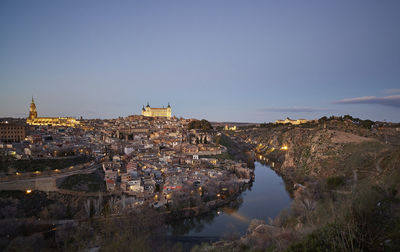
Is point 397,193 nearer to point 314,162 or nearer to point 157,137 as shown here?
point 314,162

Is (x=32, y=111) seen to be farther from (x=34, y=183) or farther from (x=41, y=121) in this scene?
(x=34, y=183)

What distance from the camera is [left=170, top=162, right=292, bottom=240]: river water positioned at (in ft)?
40.8

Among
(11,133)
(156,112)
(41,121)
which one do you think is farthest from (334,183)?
(156,112)

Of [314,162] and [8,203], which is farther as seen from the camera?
[314,162]

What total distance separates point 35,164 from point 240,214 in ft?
49.1

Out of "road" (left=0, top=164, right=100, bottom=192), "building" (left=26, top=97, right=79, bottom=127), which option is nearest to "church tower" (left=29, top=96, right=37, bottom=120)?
"building" (left=26, top=97, right=79, bottom=127)

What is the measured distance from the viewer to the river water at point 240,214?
12.4 m

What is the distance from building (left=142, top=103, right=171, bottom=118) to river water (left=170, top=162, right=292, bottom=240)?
161ft

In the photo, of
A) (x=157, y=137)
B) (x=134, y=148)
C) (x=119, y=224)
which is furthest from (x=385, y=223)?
(x=157, y=137)

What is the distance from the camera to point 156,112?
220 ft

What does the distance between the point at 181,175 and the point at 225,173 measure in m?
3.99

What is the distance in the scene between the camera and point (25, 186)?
564 inches

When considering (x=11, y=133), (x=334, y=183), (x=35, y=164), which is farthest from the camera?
(x=11, y=133)

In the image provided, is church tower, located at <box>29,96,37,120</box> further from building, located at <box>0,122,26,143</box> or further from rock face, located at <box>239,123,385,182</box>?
rock face, located at <box>239,123,385,182</box>
